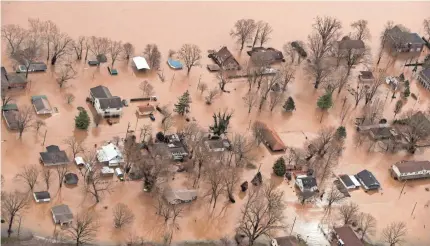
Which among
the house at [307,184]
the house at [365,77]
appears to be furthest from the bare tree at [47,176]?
the house at [365,77]

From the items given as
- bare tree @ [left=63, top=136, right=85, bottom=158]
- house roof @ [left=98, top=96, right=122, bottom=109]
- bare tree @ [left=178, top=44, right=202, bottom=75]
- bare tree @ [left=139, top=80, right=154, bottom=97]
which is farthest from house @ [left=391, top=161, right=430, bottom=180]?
bare tree @ [left=63, top=136, right=85, bottom=158]

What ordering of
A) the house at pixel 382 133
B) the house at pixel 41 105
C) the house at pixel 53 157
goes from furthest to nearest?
the house at pixel 382 133
the house at pixel 41 105
the house at pixel 53 157

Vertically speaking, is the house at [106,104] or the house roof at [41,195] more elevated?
the house at [106,104]

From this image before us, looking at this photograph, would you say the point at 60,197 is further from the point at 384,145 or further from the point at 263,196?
the point at 384,145

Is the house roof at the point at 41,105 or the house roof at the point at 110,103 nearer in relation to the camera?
the house roof at the point at 41,105

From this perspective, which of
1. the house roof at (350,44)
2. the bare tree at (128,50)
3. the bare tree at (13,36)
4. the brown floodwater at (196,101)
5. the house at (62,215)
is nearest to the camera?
the house at (62,215)

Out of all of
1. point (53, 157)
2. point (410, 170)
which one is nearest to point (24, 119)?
point (53, 157)

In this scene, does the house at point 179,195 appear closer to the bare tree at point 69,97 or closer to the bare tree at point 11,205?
the bare tree at point 11,205
